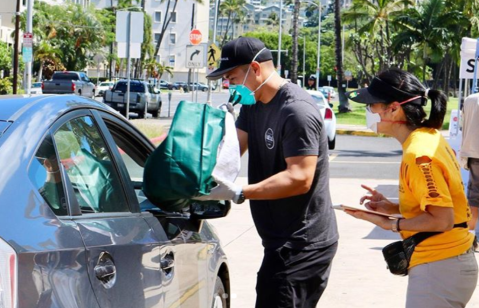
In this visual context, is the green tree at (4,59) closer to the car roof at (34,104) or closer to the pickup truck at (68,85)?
the pickup truck at (68,85)

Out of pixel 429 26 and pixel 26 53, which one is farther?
pixel 429 26

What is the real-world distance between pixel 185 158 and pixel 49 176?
0.59 meters

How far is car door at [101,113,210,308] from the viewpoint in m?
4.21

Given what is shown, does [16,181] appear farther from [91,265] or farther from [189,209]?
[189,209]

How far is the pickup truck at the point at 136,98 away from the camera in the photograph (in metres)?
39.4

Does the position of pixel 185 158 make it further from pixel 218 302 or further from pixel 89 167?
pixel 218 302

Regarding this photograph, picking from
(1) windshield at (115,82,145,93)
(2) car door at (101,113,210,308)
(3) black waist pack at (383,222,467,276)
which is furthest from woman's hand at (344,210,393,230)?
(1) windshield at (115,82,145,93)

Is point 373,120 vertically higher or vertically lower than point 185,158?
higher

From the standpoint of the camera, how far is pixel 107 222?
3732 mm

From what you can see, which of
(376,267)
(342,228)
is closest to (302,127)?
(376,267)

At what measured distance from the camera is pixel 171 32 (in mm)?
119438

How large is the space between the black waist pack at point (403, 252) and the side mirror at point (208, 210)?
0.81 meters

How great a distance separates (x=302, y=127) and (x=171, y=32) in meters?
117

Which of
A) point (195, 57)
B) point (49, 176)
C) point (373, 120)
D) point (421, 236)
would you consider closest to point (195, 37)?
point (195, 57)
